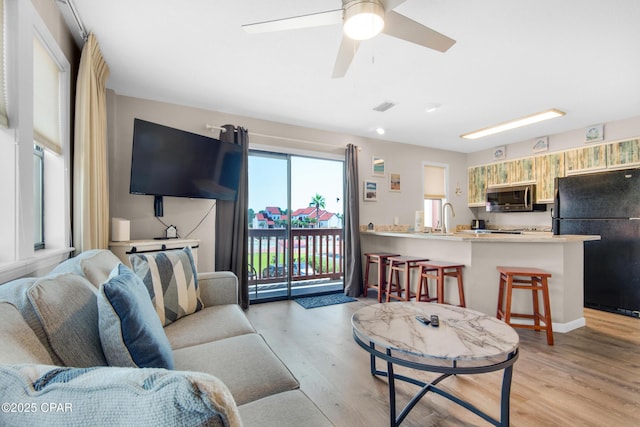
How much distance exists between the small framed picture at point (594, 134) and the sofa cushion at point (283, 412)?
5229 mm

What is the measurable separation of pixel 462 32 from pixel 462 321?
6.63ft

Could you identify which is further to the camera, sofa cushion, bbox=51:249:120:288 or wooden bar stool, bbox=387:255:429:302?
wooden bar stool, bbox=387:255:429:302

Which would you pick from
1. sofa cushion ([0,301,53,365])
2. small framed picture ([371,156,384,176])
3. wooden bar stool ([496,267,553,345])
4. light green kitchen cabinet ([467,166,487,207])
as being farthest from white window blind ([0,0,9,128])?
light green kitchen cabinet ([467,166,487,207])

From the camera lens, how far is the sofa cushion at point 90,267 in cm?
140

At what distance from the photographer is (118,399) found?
0.38 m

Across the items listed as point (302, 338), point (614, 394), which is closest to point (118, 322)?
point (302, 338)

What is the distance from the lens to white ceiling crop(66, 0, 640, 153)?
1.97 meters

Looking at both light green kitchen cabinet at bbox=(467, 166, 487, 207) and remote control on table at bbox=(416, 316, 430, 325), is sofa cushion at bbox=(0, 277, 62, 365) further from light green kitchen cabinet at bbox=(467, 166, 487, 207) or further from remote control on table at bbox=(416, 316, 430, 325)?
light green kitchen cabinet at bbox=(467, 166, 487, 207)

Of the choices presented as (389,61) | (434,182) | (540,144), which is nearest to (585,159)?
(540,144)

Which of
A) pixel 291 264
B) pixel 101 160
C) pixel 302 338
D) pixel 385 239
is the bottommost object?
pixel 302 338

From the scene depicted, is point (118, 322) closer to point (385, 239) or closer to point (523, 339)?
point (523, 339)

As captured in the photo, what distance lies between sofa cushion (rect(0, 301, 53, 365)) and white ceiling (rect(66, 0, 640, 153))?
6.53 ft

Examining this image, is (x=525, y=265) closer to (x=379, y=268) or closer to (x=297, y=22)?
(x=379, y=268)

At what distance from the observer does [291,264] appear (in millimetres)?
4336
